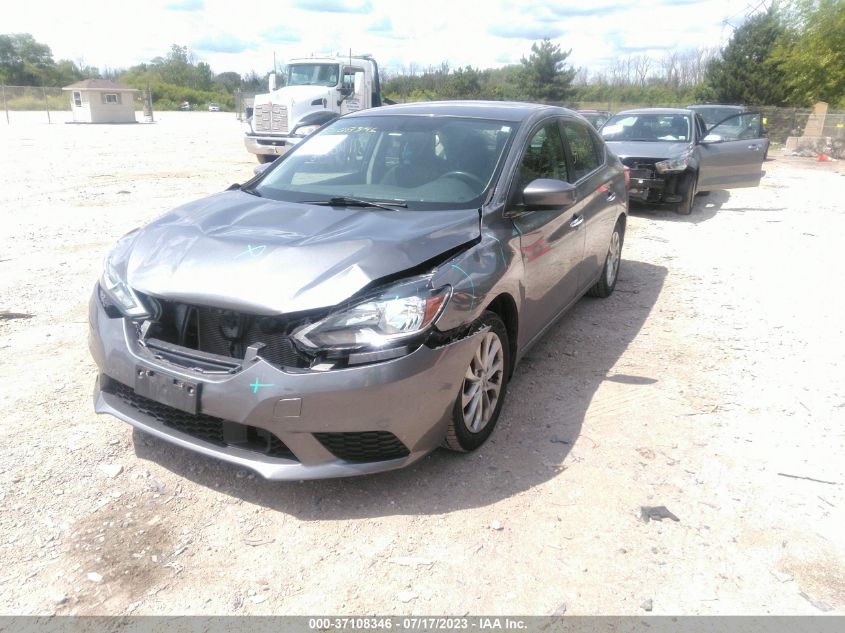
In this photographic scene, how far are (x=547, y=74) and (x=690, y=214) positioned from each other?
3969 centimetres

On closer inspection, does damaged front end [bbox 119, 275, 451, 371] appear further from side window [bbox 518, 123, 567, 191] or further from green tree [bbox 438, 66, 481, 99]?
green tree [bbox 438, 66, 481, 99]

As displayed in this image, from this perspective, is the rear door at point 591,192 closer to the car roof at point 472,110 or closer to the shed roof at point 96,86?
the car roof at point 472,110

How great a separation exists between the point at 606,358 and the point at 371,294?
2606 mm

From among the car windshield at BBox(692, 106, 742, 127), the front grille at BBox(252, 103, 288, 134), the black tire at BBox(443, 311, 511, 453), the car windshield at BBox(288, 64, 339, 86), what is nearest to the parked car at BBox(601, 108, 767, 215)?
the car windshield at BBox(692, 106, 742, 127)

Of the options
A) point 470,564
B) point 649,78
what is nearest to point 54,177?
point 470,564

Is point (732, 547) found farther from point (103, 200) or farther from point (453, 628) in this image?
point (103, 200)

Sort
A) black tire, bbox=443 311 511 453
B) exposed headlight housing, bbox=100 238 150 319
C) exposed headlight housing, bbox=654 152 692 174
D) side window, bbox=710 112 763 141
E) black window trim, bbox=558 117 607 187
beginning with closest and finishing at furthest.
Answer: exposed headlight housing, bbox=100 238 150 319
black tire, bbox=443 311 511 453
black window trim, bbox=558 117 607 187
exposed headlight housing, bbox=654 152 692 174
side window, bbox=710 112 763 141

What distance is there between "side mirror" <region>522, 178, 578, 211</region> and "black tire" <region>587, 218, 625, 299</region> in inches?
88.2

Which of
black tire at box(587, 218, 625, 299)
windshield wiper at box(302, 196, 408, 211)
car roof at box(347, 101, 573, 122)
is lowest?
black tire at box(587, 218, 625, 299)

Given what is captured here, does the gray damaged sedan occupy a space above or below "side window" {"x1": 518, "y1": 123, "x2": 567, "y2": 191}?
below

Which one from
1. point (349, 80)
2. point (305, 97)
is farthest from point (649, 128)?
point (305, 97)

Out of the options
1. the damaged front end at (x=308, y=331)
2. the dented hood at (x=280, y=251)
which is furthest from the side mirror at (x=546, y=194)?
the damaged front end at (x=308, y=331)

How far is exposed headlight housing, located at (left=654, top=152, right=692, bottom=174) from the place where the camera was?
10422mm

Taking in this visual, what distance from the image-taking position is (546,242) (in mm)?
4047
